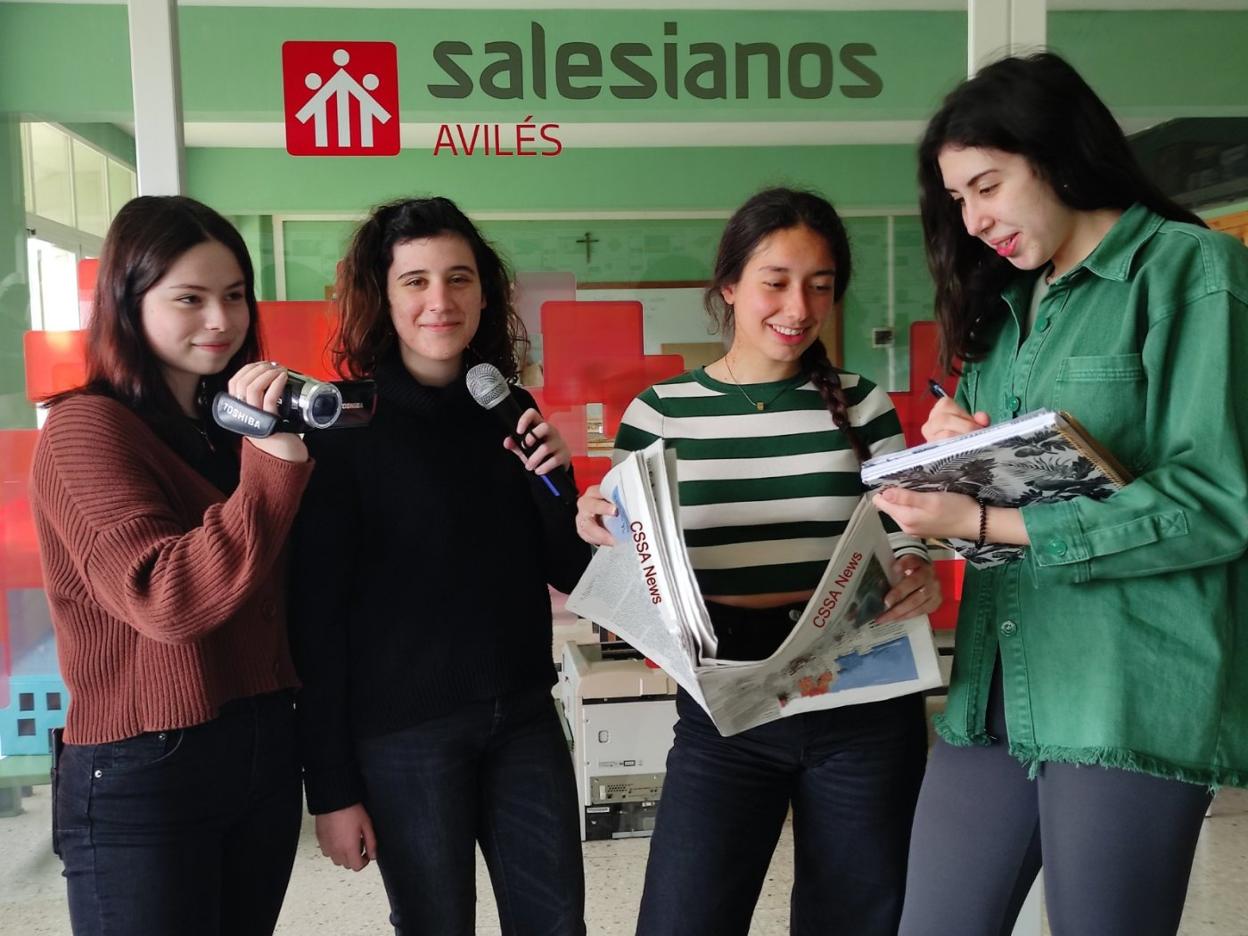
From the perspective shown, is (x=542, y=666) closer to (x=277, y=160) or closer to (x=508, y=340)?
(x=508, y=340)

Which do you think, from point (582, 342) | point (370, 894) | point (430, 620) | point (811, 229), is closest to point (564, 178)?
point (582, 342)

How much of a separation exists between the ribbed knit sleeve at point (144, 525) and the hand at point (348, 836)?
1.28ft

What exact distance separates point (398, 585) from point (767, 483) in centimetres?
59

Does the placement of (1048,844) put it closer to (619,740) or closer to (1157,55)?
(619,740)

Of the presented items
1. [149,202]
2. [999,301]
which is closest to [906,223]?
[999,301]

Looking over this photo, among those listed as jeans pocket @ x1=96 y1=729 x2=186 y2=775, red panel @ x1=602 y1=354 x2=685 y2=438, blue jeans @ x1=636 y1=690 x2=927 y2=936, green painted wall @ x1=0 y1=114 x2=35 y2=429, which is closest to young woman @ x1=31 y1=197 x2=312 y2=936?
jeans pocket @ x1=96 y1=729 x2=186 y2=775

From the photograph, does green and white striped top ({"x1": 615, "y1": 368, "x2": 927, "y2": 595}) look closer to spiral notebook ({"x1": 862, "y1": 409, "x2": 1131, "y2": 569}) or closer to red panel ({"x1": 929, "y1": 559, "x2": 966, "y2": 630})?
spiral notebook ({"x1": 862, "y1": 409, "x2": 1131, "y2": 569})

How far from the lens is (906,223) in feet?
7.63

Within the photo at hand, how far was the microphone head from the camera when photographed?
1.42 metres

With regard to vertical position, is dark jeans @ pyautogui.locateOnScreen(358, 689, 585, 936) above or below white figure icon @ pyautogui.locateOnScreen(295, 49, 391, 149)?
below

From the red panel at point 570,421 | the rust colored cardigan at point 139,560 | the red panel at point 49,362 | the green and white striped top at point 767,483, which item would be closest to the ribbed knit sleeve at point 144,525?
the rust colored cardigan at point 139,560

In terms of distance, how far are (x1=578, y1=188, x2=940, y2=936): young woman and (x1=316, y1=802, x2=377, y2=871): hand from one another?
0.46 metres

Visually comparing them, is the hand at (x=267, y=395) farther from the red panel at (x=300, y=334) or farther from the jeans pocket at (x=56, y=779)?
the red panel at (x=300, y=334)

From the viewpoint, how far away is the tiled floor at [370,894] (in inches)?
95.0
